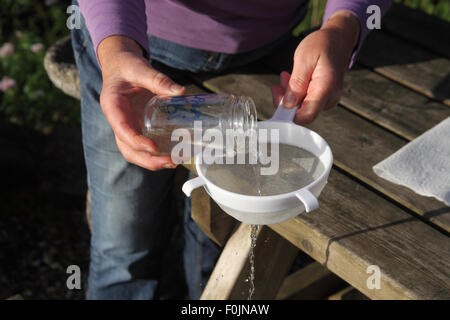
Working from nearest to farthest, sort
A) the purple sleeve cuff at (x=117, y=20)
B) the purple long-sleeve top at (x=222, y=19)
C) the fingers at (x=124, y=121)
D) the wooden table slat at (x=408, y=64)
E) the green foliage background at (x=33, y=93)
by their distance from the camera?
the fingers at (x=124, y=121) < the purple sleeve cuff at (x=117, y=20) < the purple long-sleeve top at (x=222, y=19) < the wooden table slat at (x=408, y=64) < the green foliage background at (x=33, y=93)

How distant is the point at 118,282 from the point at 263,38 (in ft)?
2.44

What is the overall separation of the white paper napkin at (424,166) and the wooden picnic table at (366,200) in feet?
0.05

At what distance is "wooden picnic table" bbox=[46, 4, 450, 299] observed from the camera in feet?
2.77

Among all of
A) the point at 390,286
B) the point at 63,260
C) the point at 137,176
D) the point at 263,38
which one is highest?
the point at 263,38

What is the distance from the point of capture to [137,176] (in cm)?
125

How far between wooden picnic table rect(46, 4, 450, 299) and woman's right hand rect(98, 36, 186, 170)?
149 millimetres

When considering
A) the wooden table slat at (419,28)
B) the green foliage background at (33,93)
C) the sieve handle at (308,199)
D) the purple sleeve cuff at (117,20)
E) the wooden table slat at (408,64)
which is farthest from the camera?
the green foliage background at (33,93)

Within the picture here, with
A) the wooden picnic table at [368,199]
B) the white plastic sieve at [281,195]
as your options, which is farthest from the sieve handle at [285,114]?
the wooden picnic table at [368,199]

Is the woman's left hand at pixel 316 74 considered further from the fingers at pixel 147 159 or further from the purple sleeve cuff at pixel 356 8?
the fingers at pixel 147 159

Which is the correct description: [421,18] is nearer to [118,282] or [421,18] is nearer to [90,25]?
[90,25]

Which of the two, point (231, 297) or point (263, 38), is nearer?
point (231, 297)

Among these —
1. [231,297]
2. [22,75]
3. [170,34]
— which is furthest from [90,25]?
[22,75]

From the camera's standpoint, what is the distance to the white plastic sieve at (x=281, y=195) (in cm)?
77
